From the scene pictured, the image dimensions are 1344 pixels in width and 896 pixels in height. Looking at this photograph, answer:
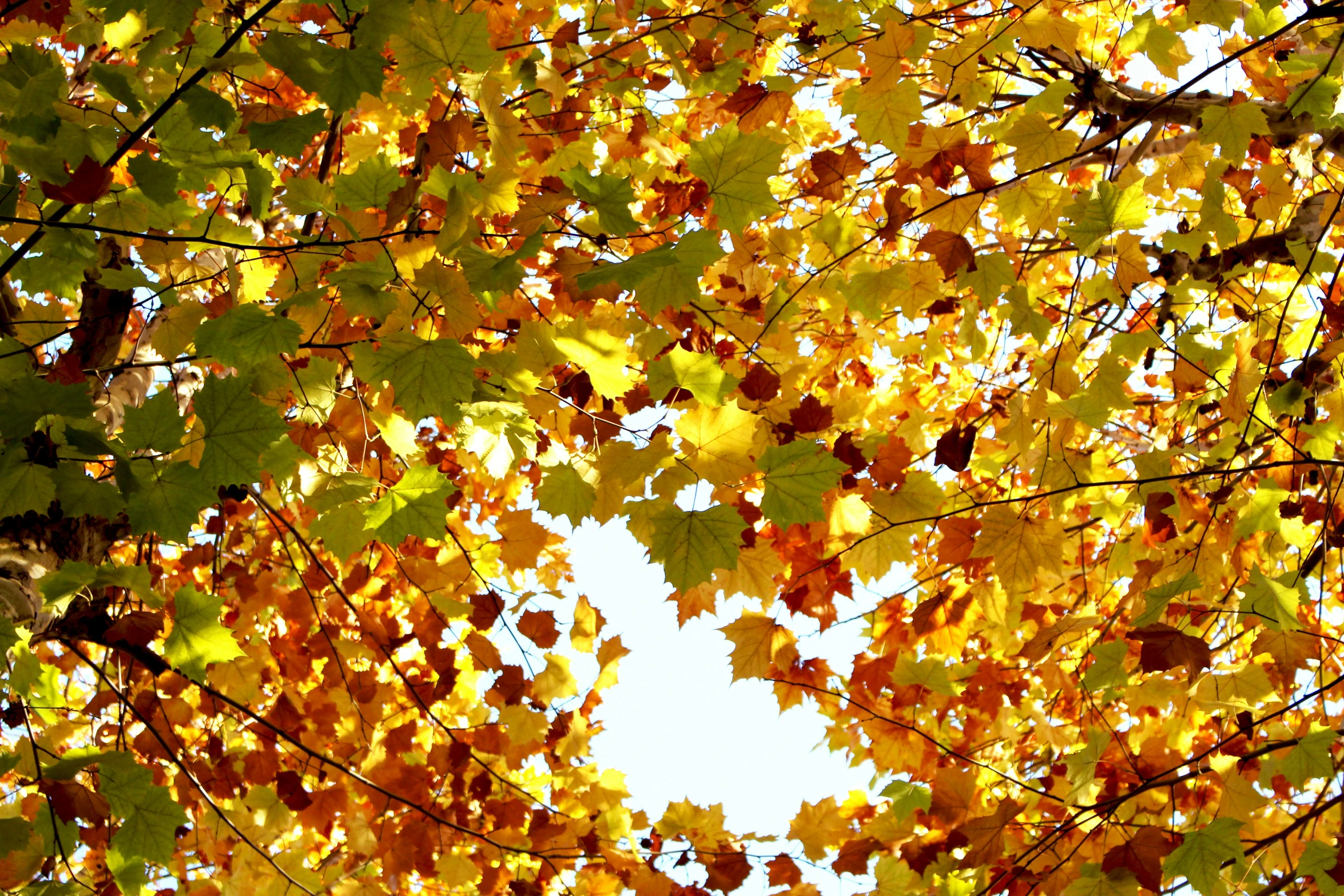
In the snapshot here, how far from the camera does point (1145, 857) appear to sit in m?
2.11

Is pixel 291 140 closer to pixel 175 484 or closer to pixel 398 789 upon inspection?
pixel 175 484

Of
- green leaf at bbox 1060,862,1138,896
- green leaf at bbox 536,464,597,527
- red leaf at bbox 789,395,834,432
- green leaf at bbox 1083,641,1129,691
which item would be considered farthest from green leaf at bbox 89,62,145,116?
green leaf at bbox 1060,862,1138,896

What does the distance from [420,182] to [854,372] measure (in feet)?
11.1

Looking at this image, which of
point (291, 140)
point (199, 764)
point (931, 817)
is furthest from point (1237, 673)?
point (199, 764)

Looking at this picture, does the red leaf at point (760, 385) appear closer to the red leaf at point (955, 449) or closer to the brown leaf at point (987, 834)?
the red leaf at point (955, 449)

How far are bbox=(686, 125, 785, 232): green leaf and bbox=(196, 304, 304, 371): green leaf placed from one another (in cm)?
91

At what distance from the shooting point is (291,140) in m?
1.62

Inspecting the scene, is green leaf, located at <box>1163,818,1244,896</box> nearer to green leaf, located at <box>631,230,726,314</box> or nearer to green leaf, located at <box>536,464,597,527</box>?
green leaf, located at <box>536,464,597,527</box>

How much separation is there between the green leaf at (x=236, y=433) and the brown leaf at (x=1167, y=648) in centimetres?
183

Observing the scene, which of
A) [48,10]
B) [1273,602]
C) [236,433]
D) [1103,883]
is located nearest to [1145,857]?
[1103,883]

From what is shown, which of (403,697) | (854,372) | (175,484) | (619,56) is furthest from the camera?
(854,372)

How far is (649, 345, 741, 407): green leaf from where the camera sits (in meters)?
1.78

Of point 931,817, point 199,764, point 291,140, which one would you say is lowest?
point 931,817

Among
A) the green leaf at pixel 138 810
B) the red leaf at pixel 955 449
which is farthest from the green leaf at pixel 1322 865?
the green leaf at pixel 138 810
